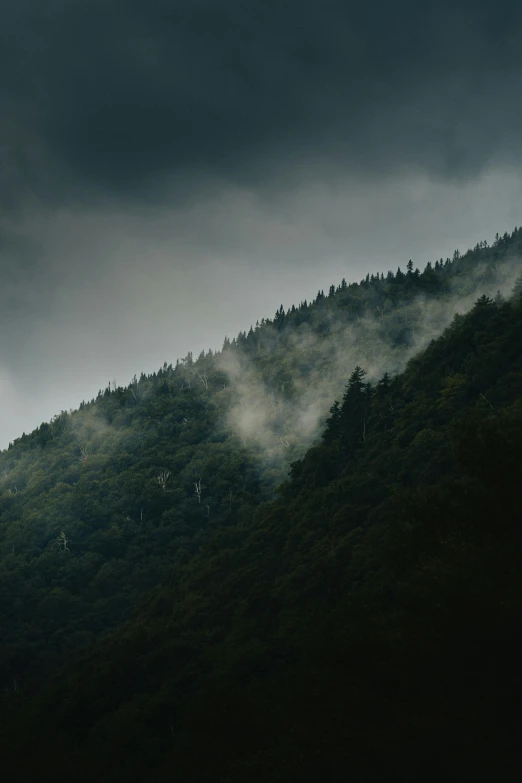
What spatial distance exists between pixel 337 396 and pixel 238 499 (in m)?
43.9

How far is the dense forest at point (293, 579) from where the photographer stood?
1784 cm

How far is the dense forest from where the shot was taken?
17844 mm

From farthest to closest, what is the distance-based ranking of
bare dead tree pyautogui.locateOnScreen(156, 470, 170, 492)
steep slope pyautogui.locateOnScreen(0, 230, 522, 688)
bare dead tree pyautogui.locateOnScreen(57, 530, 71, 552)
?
1. bare dead tree pyautogui.locateOnScreen(156, 470, 170, 492)
2. bare dead tree pyautogui.locateOnScreen(57, 530, 71, 552)
3. steep slope pyautogui.locateOnScreen(0, 230, 522, 688)

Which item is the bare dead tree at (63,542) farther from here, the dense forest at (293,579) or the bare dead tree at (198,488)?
the bare dead tree at (198,488)

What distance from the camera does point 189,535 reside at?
13025cm

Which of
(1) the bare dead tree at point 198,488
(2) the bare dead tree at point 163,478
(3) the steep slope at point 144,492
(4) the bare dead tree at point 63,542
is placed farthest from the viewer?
(2) the bare dead tree at point 163,478

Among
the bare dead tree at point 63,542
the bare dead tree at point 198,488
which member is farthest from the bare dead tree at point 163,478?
the bare dead tree at point 63,542

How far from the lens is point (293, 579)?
64.2m

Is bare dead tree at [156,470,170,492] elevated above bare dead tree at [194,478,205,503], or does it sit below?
above

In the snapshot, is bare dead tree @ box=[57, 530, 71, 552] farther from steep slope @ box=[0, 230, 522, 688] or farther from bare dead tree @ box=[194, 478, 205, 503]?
bare dead tree @ box=[194, 478, 205, 503]

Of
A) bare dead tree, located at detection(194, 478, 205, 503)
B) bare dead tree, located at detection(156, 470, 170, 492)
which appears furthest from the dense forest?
bare dead tree, located at detection(156, 470, 170, 492)

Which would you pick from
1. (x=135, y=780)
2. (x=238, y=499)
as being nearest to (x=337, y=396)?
(x=238, y=499)

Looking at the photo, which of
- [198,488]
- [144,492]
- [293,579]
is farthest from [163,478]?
[293,579]

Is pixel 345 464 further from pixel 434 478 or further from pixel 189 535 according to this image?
pixel 189 535
